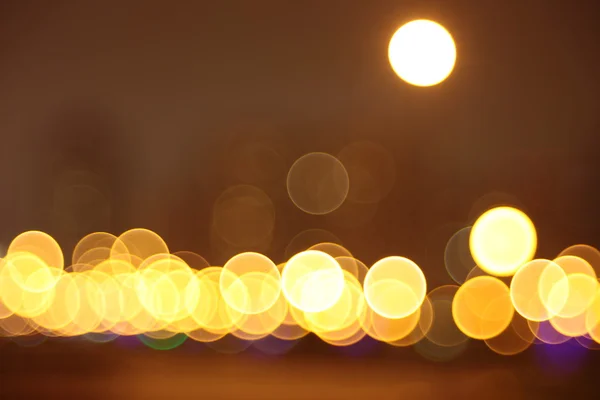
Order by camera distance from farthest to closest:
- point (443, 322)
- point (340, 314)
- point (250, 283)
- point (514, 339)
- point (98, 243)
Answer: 1. point (98, 243)
2. point (250, 283)
3. point (340, 314)
4. point (443, 322)
5. point (514, 339)

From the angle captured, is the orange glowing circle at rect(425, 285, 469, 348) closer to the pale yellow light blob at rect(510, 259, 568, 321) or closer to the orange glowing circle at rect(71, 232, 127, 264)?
the pale yellow light blob at rect(510, 259, 568, 321)

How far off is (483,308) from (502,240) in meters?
4.60

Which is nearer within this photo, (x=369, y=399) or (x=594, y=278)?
(x=369, y=399)

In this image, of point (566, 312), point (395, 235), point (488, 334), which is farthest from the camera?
point (395, 235)

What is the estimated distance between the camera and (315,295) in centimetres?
3158

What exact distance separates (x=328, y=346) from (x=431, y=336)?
3.37 metres

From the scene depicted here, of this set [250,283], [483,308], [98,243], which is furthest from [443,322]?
[98,243]

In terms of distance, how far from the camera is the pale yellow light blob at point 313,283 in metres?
30.9

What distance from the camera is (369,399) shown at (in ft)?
26.5

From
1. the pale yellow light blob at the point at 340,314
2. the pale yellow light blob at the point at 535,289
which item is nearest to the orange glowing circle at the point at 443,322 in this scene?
the pale yellow light blob at the point at 535,289

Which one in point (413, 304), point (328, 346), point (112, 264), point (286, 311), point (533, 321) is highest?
point (112, 264)

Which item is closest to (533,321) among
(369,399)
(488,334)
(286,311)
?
(488,334)

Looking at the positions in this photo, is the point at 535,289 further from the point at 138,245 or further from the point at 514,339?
the point at 138,245

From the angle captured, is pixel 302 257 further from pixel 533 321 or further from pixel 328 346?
pixel 328 346
